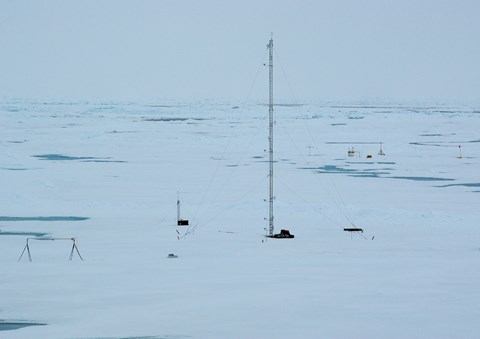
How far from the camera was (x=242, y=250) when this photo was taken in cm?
1695

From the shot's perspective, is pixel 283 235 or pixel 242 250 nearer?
pixel 242 250

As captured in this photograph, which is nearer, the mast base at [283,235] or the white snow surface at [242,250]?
the white snow surface at [242,250]

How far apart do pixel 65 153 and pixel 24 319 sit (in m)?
33.7

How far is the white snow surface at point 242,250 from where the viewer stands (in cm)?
1107

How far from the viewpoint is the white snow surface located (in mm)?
11070

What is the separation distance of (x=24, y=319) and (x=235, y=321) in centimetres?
268

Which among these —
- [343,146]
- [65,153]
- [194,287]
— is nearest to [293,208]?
[194,287]

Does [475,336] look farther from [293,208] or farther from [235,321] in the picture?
[293,208]

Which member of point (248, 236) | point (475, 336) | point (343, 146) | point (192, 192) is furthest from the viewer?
point (343, 146)

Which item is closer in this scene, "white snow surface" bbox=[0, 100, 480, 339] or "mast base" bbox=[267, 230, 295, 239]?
"white snow surface" bbox=[0, 100, 480, 339]

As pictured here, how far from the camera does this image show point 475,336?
10.1m

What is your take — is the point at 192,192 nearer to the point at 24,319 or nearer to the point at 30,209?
the point at 30,209

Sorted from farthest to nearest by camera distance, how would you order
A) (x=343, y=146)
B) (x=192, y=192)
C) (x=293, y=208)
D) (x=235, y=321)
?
(x=343, y=146) < (x=192, y=192) < (x=293, y=208) < (x=235, y=321)

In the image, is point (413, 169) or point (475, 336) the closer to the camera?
point (475, 336)
